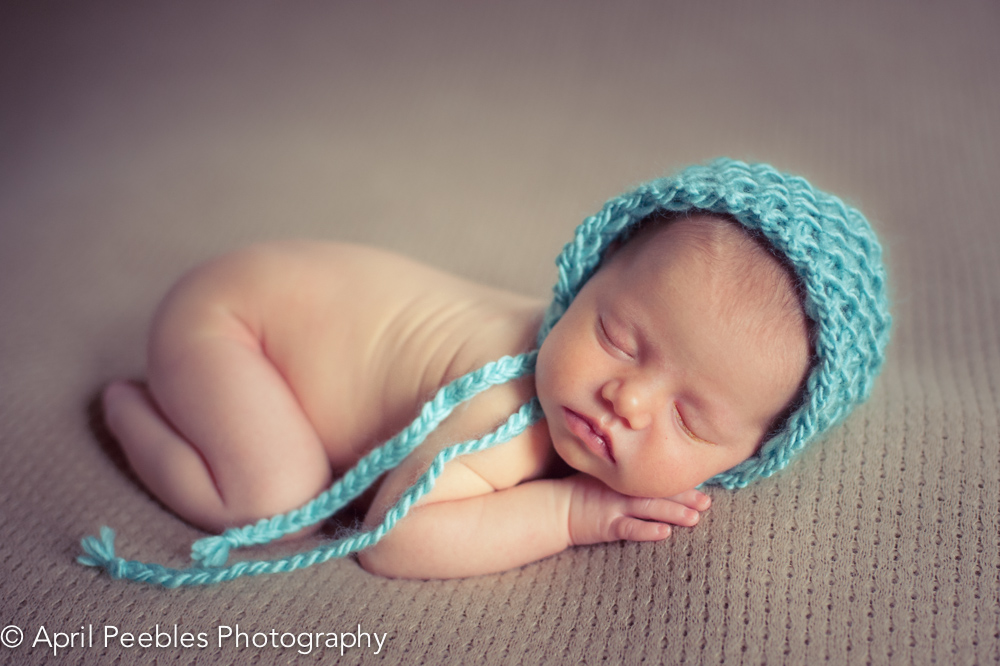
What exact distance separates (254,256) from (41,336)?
53 cm

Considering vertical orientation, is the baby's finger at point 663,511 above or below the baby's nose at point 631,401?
below

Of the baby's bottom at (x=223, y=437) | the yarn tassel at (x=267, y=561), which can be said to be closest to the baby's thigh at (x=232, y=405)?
the baby's bottom at (x=223, y=437)

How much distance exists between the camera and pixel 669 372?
97 cm

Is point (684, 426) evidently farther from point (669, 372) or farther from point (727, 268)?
point (727, 268)

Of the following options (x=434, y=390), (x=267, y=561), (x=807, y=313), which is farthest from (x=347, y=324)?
(x=807, y=313)

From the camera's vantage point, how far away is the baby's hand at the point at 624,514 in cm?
103

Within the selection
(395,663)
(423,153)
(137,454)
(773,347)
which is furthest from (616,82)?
(395,663)

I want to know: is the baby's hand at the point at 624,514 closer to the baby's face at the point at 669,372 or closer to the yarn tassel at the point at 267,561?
the baby's face at the point at 669,372

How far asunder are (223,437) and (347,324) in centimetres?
26

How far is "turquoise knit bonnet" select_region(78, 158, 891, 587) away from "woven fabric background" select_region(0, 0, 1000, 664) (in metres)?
0.04

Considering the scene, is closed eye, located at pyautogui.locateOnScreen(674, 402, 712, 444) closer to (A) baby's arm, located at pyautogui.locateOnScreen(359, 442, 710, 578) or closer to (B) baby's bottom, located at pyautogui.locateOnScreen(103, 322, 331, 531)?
(A) baby's arm, located at pyautogui.locateOnScreen(359, 442, 710, 578)

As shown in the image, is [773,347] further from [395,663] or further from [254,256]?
[254,256]

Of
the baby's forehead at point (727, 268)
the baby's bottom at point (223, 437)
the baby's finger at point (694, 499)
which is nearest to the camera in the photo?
the baby's forehead at point (727, 268)

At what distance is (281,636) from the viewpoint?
95 centimetres
